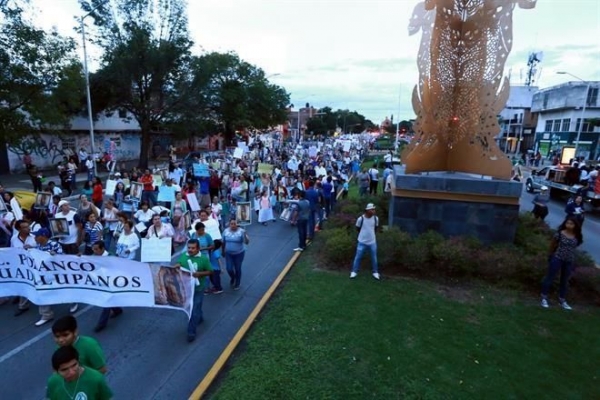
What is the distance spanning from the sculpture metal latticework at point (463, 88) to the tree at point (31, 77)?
47.3ft

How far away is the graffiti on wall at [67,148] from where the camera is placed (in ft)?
78.8

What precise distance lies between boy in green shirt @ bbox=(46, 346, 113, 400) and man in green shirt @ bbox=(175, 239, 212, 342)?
8.73 feet

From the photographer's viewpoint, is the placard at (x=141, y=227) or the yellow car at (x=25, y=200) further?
the yellow car at (x=25, y=200)

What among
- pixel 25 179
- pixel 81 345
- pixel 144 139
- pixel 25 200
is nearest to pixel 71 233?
pixel 25 200

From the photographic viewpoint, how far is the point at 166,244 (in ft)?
24.0

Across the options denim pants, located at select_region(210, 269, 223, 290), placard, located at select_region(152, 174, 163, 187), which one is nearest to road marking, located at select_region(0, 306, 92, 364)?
denim pants, located at select_region(210, 269, 223, 290)

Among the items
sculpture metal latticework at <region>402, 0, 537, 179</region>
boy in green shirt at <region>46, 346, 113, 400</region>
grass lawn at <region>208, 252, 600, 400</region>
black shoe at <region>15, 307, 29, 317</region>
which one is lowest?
black shoe at <region>15, 307, 29, 317</region>

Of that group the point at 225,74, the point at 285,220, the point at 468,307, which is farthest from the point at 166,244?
the point at 225,74

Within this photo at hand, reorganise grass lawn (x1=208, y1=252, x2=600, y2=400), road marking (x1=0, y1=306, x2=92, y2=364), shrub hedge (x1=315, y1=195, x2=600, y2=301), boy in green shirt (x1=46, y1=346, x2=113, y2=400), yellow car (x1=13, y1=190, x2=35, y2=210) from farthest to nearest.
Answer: yellow car (x1=13, y1=190, x2=35, y2=210)
shrub hedge (x1=315, y1=195, x2=600, y2=301)
road marking (x1=0, y1=306, x2=92, y2=364)
grass lawn (x1=208, y1=252, x2=600, y2=400)
boy in green shirt (x1=46, y1=346, x2=113, y2=400)

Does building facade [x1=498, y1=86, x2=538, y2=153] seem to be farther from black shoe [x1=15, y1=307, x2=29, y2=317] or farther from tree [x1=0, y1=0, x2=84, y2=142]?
black shoe [x1=15, y1=307, x2=29, y2=317]

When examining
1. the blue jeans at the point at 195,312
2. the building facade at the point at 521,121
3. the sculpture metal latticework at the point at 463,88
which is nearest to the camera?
the blue jeans at the point at 195,312

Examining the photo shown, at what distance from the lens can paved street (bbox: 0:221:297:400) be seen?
4820 millimetres

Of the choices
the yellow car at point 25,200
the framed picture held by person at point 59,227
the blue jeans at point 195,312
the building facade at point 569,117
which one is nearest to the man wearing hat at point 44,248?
the framed picture held by person at point 59,227

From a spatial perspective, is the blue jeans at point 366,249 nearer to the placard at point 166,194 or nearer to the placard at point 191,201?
the placard at point 191,201
